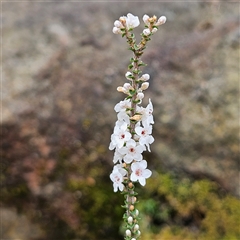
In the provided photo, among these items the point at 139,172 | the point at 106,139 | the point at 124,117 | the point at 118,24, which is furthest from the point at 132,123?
the point at 106,139

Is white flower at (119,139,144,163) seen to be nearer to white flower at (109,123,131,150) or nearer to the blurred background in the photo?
white flower at (109,123,131,150)

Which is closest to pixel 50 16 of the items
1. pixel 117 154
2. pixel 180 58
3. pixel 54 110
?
pixel 54 110

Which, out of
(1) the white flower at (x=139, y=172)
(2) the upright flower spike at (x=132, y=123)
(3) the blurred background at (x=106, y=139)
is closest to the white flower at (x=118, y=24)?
(2) the upright flower spike at (x=132, y=123)

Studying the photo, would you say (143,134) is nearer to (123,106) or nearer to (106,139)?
(123,106)

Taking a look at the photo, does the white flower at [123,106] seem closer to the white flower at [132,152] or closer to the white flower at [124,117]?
the white flower at [124,117]

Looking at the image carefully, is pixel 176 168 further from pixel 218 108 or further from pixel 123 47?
pixel 123 47

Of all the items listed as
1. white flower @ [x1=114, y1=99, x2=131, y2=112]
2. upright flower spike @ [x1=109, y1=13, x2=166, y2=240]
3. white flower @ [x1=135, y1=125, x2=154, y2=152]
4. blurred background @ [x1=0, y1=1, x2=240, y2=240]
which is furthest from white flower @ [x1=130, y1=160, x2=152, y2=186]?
blurred background @ [x1=0, y1=1, x2=240, y2=240]
